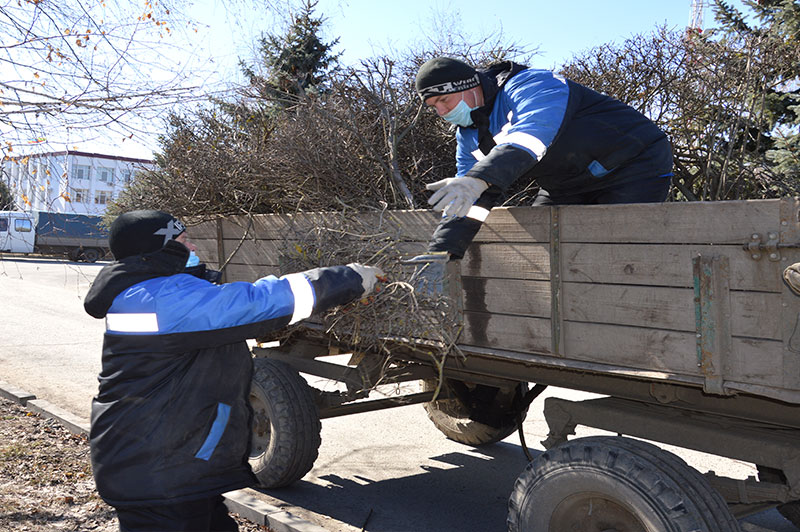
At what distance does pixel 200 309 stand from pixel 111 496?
2.46ft

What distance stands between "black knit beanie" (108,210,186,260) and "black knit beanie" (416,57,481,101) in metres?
1.50

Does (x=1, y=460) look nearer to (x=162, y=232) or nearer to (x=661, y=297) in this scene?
(x=162, y=232)

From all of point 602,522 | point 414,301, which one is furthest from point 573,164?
point 602,522

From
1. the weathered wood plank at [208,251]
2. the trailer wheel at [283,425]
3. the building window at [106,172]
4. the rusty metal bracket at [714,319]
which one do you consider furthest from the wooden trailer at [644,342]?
the building window at [106,172]

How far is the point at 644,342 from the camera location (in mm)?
2580

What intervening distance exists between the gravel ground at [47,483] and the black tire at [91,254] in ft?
100

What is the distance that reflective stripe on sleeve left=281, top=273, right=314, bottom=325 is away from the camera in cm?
257

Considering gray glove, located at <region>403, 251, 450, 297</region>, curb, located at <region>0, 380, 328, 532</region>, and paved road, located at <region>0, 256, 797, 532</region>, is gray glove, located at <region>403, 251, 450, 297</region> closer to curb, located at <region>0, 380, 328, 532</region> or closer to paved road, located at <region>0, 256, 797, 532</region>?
curb, located at <region>0, 380, 328, 532</region>

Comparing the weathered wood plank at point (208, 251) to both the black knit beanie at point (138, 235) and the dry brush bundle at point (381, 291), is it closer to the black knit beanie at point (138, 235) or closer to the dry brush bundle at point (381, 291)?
the dry brush bundle at point (381, 291)

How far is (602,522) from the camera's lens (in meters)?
2.81

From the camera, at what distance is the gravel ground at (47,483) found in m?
3.88

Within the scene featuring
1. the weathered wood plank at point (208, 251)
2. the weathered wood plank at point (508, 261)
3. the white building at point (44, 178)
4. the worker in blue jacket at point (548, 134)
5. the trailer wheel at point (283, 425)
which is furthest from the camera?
the white building at point (44, 178)

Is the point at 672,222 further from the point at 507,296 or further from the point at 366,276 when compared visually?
the point at 366,276

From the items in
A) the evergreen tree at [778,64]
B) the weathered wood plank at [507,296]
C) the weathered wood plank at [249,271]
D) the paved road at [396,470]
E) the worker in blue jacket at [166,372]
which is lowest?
the paved road at [396,470]
